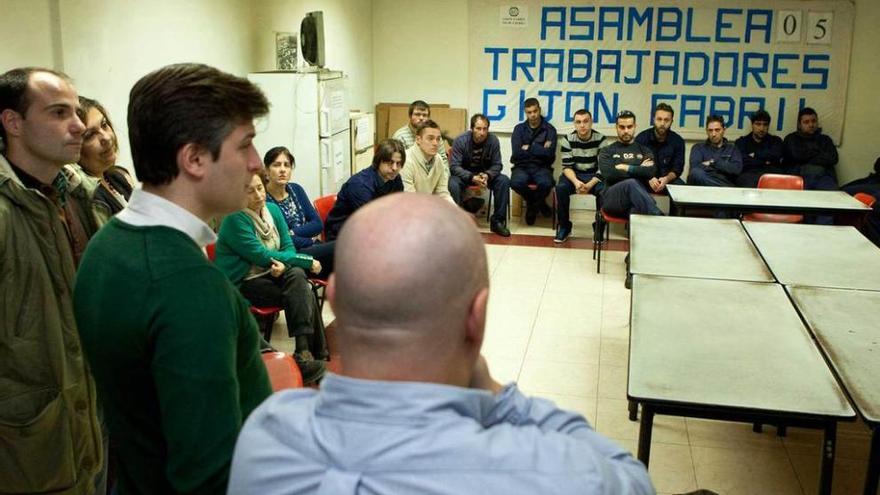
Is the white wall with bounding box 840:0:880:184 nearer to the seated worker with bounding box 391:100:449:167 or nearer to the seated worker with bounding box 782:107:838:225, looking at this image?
the seated worker with bounding box 782:107:838:225

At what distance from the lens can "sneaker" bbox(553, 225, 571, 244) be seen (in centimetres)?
726

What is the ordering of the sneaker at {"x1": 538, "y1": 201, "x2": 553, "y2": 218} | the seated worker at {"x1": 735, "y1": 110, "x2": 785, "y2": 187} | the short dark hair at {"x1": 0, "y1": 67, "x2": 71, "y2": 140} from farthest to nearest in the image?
the sneaker at {"x1": 538, "y1": 201, "x2": 553, "y2": 218} < the seated worker at {"x1": 735, "y1": 110, "x2": 785, "y2": 187} < the short dark hair at {"x1": 0, "y1": 67, "x2": 71, "y2": 140}

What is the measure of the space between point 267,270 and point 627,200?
337 centimetres

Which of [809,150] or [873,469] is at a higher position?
[809,150]

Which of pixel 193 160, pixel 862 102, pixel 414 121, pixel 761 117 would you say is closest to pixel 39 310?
pixel 193 160

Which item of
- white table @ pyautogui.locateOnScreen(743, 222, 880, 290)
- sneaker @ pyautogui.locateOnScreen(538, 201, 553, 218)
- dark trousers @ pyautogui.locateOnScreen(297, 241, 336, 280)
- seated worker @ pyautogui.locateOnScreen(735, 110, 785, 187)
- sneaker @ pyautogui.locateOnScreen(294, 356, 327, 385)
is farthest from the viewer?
sneaker @ pyautogui.locateOnScreen(538, 201, 553, 218)

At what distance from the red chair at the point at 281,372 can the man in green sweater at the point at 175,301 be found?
1053 mm

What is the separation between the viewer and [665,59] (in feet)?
26.2

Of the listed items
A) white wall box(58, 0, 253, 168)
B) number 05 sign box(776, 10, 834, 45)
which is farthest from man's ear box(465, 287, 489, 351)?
number 05 sign box(776, 10, 834, 45)

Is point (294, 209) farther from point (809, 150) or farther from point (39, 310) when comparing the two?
point (809, 150)

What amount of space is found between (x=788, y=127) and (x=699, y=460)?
18.3 feet

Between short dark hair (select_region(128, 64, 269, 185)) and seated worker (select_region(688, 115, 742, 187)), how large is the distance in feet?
22.3

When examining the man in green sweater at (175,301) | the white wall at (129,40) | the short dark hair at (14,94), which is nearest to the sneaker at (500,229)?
the white wall at (129,40)

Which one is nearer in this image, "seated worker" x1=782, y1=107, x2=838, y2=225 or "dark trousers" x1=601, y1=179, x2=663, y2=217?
"dark trousers" x1=601, y1=179, x2=663, y2=217
